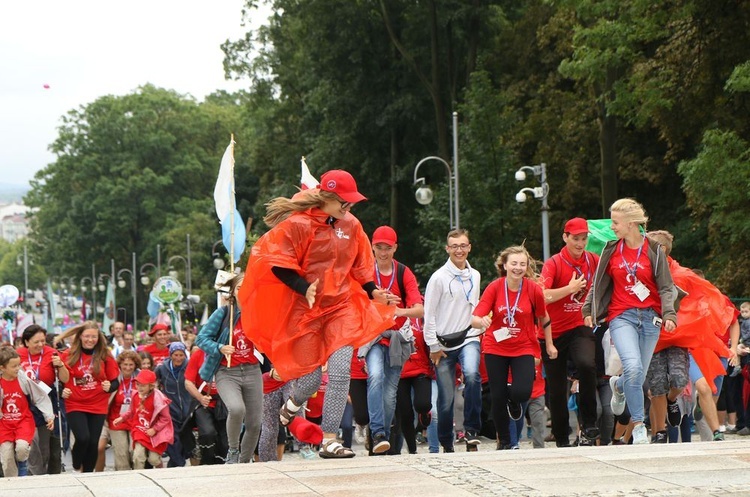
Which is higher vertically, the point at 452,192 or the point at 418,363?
the point at 452,192

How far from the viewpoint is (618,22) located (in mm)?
28500

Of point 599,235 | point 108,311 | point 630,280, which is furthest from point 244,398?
point 108,311

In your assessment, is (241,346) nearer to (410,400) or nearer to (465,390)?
(410,400)

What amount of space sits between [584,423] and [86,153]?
255ft

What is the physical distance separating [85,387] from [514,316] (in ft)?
16.4

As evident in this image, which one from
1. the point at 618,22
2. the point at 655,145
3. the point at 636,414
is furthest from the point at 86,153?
the point at 636,414

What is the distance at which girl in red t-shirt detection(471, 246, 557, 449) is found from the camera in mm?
10977

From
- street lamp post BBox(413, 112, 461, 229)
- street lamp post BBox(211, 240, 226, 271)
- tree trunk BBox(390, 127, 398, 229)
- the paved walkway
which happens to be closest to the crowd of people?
the paved walkway

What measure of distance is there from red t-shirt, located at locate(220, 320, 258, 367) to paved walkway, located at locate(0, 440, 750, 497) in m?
3.20

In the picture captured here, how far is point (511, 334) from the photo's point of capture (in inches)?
431

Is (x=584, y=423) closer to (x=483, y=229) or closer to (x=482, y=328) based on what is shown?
(x=482, y=328)

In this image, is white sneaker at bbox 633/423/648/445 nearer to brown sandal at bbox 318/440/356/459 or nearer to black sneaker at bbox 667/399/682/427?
black sneaker at bbox 667/399/682/427

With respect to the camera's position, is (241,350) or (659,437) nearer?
(659,437)

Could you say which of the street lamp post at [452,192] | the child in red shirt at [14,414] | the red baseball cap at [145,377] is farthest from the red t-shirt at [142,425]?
the street lamp post at [452,192]
